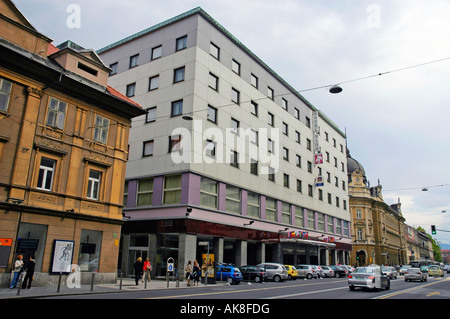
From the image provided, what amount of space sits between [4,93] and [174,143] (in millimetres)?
14922

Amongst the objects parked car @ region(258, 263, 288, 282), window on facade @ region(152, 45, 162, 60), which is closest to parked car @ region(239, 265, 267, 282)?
parked car @ region(258, 263, 288, 282)

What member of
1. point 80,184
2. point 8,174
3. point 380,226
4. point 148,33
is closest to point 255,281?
A: point 80,184

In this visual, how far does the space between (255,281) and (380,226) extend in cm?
7143

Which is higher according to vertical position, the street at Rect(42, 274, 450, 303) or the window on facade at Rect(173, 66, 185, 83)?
the window on facade at Rect(173, 66, 185, 83)

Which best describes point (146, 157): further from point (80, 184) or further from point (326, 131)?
point (326, 131)

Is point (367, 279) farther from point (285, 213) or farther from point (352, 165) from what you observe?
point (352, 165)

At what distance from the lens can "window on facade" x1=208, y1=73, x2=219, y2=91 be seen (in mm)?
34844

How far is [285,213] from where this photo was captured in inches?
1766

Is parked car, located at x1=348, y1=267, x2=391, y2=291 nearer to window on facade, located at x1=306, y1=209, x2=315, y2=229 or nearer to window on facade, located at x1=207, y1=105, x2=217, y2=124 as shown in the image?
window on facade, located at x1=207, y1=105, x2=217, y2=124

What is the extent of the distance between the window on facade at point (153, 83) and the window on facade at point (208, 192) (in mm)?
10957

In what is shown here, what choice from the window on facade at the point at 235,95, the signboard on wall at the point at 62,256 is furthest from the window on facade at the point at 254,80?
the signboard on wall at the point at 62,256

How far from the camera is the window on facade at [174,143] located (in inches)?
1249

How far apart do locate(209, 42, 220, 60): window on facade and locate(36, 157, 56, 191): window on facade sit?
65.3 ft
